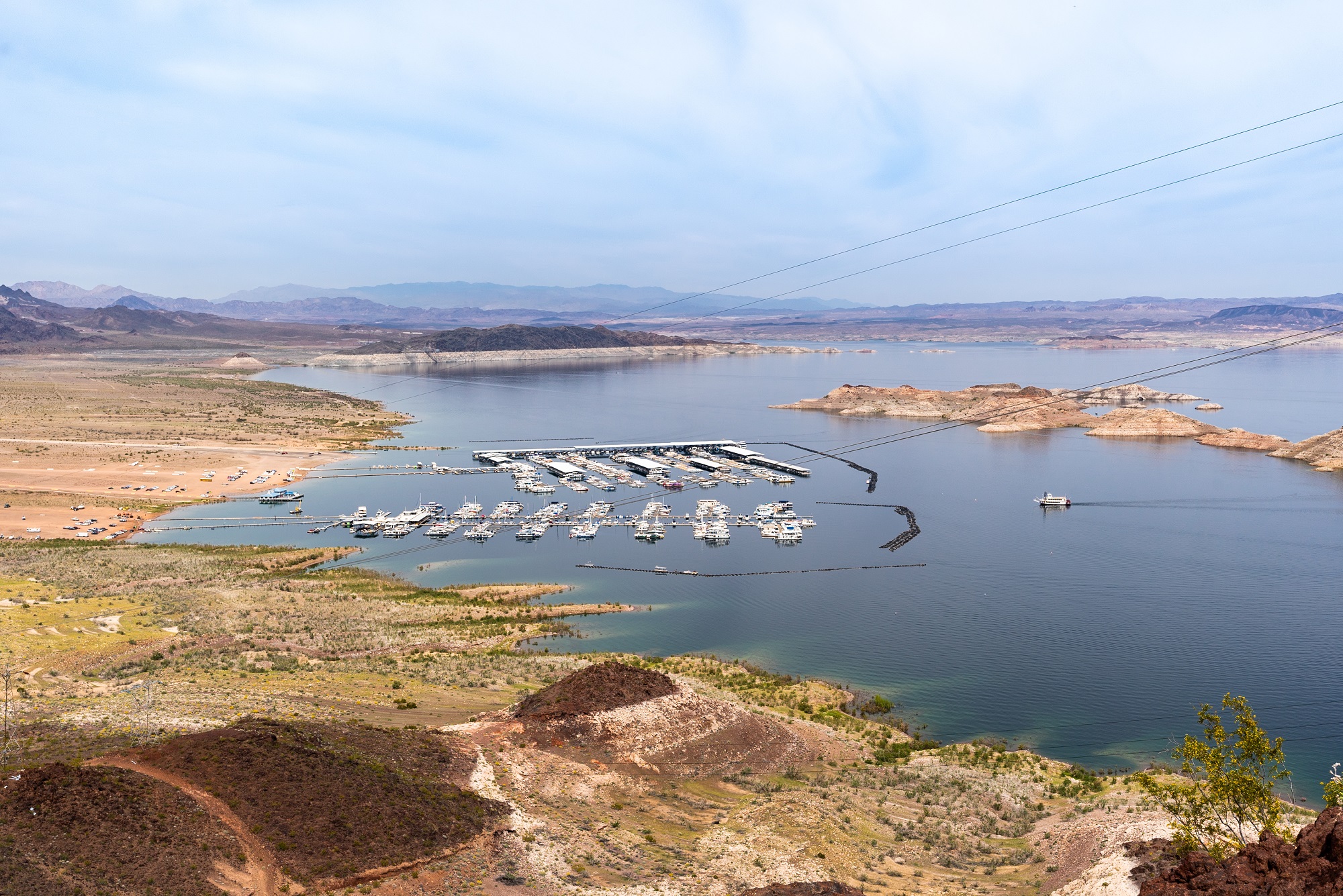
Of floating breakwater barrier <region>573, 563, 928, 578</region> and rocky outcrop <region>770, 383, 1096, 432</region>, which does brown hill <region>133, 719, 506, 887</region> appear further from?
rocky outcrop <region>770, 383, 1096, 432</region>

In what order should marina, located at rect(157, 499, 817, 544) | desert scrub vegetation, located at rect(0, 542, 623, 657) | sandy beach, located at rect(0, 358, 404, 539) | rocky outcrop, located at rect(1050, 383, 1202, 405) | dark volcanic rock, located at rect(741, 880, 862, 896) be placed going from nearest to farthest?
dark volcanic rock, located at rect(741, 880, 862, 896)
desert scrub vegetation, located at rect(0, 542, 623, 657)
marina, located at rect(157, 499, 817, 544)
sandy beach, located at rect(0, 358, 404, 539)
rocky outcrop, located at rect(1050, 383, 1202, 405)

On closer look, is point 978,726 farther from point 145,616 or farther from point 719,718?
point 145,616

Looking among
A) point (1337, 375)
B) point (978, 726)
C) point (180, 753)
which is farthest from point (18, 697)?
point (1337, 375)

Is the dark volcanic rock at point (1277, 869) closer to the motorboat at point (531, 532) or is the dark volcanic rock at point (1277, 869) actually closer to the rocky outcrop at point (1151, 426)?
the motorboat at point (531, 532)

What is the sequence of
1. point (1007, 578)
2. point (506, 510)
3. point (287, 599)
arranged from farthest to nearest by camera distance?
point (506, 510)
point (1007, 578)
point (287, 599)

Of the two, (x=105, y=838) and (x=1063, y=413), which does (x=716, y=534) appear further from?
(x=1063, y=413)

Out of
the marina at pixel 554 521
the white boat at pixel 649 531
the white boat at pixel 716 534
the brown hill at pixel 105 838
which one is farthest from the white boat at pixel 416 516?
the brown hill at pixel 105 838

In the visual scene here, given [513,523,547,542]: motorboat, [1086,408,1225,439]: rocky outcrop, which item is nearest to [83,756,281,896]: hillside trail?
[513,523,547,542]: motorboat

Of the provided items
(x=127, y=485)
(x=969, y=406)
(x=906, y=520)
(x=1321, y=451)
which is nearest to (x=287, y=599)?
(x=127, y=485)
